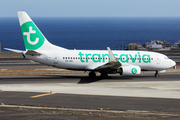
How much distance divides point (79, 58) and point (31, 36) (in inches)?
289

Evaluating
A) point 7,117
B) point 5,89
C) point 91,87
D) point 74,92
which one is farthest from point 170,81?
point 7,117

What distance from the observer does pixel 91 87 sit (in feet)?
110

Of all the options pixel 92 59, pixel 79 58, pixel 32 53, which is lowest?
pixel 92 59

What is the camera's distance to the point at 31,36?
39.7 m

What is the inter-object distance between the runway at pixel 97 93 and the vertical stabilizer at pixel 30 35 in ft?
15.5

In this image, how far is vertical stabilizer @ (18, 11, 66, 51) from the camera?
39281 mm

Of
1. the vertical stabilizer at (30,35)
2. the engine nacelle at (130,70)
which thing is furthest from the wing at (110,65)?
the vertical stabilizer at (30,35)

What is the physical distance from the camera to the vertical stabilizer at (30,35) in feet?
129

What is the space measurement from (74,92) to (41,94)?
11.4 ft

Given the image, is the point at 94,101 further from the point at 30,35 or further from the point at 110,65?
the point at 30,35

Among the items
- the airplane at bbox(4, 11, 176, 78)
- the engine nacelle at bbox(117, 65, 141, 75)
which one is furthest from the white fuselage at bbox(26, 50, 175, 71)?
the engine nacelle at bbox(117, 65, 141, 75)

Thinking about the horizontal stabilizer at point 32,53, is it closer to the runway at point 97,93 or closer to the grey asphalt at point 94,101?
the runway at point 97,93

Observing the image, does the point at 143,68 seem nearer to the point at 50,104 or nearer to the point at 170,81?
the point at 170,81

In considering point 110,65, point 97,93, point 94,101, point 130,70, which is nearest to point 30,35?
point 110,65
